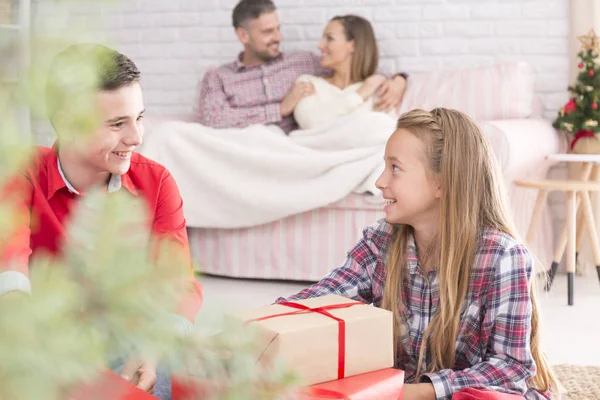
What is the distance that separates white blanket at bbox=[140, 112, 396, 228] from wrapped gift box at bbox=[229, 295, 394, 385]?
81.5 inches

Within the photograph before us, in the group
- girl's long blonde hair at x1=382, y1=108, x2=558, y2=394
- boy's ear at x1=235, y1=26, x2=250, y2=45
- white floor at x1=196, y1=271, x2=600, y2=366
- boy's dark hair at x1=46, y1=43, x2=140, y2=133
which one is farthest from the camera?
boy's ear at x1=235, y1=26, x2=250, y2=45

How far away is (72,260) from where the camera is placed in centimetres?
28

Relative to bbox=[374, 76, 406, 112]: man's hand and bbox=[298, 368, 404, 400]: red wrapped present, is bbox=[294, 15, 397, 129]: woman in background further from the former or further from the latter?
Answer: bbox=[298, 368, 404, 400]: red wrapped present

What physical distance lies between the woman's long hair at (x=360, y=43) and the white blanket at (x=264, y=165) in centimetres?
45

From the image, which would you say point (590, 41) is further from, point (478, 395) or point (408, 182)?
point (478, 395)

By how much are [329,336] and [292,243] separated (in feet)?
7.70

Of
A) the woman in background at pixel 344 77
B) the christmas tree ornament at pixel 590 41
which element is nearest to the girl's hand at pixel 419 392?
the woman in background at pixel 344 77

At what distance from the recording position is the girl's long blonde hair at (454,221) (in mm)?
1468

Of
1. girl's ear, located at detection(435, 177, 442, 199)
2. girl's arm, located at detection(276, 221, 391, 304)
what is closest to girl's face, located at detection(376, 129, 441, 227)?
girl's ear, located at detection(435, 177, 442, 199)

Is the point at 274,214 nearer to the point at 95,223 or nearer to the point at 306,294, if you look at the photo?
the point at 306,294

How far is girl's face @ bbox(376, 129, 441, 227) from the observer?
1.54 metres

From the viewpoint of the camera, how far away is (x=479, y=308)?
A: 146cm

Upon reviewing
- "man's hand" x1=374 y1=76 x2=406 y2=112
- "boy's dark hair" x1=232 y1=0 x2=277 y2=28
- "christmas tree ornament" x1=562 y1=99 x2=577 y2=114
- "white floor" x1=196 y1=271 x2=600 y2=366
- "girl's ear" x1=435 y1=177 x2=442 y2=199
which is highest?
"boy's dark hair" x1=232 y1=0 x2=277 y2=28

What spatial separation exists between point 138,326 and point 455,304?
1.24 m
